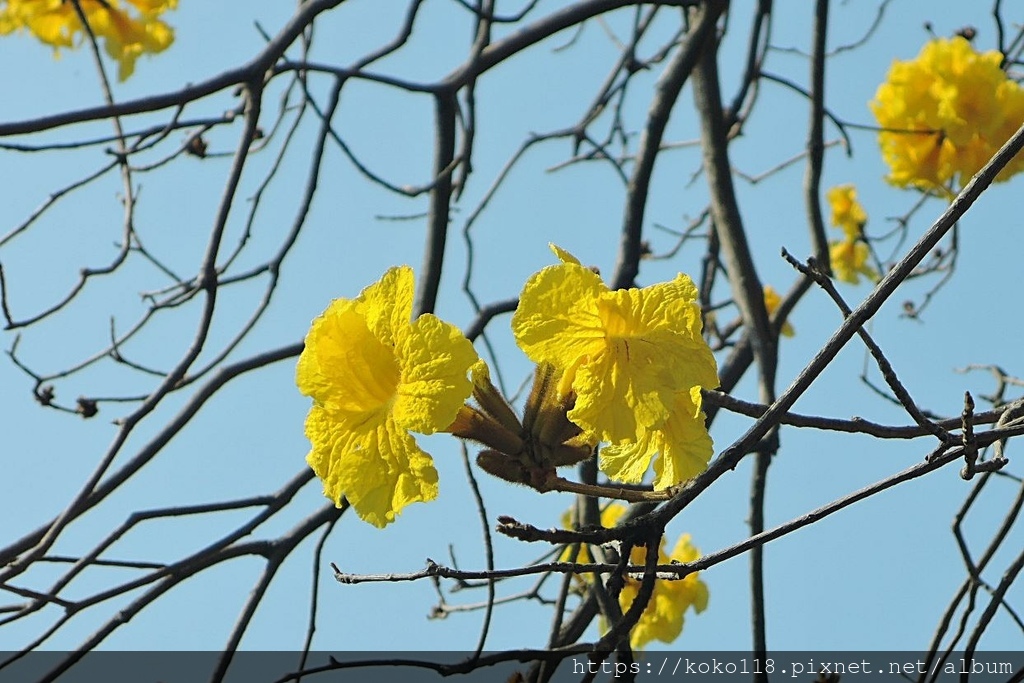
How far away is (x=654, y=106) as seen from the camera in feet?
9.77

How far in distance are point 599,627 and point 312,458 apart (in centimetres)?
174

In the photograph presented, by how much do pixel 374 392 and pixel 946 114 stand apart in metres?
2.68

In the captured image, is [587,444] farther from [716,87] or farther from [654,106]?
[716,87]

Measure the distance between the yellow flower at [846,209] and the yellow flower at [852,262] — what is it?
63 millimetres

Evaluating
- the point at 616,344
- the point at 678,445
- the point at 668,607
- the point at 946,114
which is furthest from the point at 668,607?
the point at 616,344

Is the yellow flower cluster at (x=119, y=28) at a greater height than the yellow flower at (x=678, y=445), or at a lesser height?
greater

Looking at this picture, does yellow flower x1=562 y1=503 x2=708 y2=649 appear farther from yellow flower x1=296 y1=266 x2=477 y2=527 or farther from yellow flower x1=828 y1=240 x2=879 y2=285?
yellow flower x1=296 y1=266 x2=477 y2=527

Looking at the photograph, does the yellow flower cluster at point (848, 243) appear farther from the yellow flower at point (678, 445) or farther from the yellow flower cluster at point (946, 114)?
the yellow flower at point (678, 445)

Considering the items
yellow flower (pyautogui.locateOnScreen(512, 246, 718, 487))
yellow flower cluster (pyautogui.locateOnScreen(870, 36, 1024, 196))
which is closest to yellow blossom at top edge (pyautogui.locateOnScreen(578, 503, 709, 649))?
yellow flower cluster (pyautogui.locateOnScreen(870, 36, 1024, 196))

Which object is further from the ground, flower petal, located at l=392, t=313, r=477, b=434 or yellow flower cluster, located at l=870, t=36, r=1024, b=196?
yellow flower cluster, located at l=870, t=36, r=1024, b=196

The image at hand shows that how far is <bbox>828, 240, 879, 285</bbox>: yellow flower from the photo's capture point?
15.2 feet

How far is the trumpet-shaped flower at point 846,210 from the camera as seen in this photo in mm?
4660

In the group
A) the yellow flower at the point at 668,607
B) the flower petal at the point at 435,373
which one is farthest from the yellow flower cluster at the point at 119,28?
the flower petal at the point at 435,373

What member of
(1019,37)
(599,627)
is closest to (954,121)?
(1019,37)
